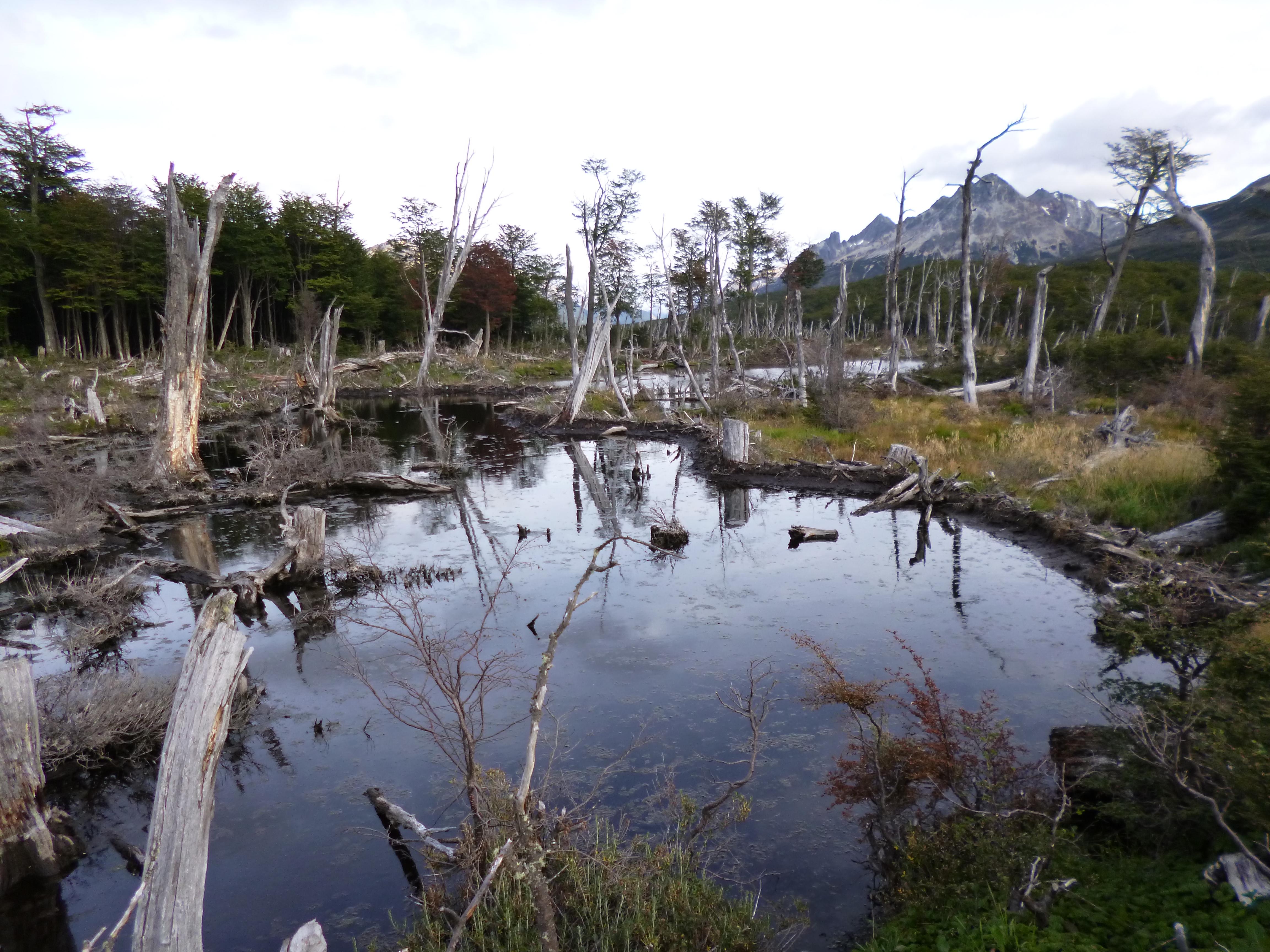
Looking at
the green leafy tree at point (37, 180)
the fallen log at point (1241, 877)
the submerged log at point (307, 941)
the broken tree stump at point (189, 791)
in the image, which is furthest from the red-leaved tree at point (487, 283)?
the fallen log at point (1241, 877)

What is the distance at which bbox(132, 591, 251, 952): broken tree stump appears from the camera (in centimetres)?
360

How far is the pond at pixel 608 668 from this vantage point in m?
5.36

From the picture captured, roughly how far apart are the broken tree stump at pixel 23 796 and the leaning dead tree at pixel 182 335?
41.4 feet

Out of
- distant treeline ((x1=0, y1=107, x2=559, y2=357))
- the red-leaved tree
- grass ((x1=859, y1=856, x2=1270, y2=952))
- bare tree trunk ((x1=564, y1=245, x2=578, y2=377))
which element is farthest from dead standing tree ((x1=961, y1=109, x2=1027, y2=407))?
the red-leaved tree

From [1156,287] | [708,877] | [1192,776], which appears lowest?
[708,877]

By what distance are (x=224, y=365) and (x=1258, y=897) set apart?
44.3 metres

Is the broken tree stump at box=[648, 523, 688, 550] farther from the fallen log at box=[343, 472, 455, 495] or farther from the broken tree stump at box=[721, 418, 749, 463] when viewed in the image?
the fallen log at box=[343, 472, 455, 495]

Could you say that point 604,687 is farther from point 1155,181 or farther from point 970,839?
point 1155,181

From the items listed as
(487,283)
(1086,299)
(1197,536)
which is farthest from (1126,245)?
(487,283)

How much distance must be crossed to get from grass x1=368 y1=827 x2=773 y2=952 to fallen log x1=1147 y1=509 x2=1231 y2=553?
8615mm

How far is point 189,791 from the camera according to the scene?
387cm

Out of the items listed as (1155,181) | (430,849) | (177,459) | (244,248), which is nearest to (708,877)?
(430,849)

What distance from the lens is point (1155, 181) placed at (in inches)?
1009

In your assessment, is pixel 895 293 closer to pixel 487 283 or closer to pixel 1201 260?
pixel 1201 260
